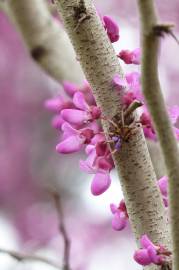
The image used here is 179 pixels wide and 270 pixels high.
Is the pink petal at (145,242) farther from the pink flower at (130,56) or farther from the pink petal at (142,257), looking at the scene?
the pink flower at (130,56)

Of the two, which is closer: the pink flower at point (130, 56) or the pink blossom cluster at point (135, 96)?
the pink blossom cluster at point (135, 96)

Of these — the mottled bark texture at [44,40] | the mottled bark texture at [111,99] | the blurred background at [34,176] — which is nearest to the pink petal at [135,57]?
the mottled bark texture at [111,99]

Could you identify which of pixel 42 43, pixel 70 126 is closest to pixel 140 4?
pixel 70 126

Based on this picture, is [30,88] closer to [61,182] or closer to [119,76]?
[61,182]

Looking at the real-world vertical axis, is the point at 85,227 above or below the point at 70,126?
below

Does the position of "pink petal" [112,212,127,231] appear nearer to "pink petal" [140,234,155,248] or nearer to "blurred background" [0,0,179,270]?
"pink petal" [140,234,155,248]

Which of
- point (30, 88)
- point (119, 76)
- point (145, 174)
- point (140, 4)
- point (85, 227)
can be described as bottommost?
point (85, 227)

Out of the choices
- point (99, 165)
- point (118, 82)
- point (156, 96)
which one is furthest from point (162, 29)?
point (99, 165)
